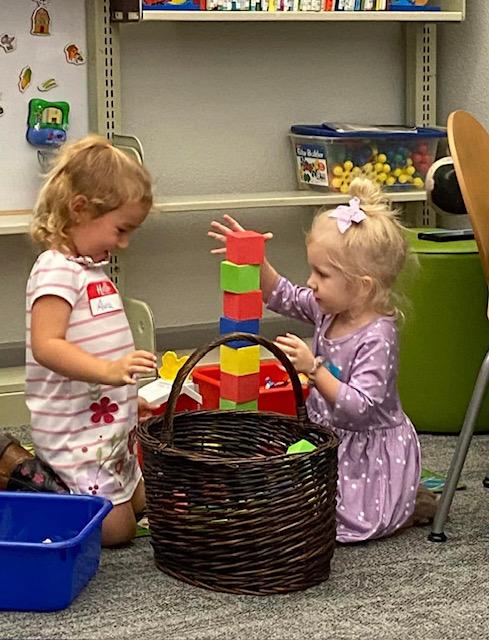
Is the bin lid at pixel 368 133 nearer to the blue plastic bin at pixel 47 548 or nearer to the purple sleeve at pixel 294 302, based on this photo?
the purple sleeve at pixel 294 302

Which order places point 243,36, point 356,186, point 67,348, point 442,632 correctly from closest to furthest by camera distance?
1. point 442,632
2. point 67,348
3. point 356,186
4. point 243,36

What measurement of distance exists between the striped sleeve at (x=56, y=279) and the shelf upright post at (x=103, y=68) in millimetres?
1066

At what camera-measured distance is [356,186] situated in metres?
2.15

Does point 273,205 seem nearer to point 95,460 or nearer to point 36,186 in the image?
point 36,186

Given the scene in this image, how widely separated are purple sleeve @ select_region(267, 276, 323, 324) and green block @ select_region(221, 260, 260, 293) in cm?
17

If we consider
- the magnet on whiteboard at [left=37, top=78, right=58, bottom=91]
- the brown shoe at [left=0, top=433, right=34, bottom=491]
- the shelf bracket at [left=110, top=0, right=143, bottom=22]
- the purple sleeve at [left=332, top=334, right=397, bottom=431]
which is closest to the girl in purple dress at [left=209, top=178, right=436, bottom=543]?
the purple sleeve at [left=332, top=334, right=397, bottom=431]

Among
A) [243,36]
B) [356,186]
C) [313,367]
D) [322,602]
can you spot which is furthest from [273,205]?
[322,602]

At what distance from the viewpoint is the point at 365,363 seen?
2.04 meters

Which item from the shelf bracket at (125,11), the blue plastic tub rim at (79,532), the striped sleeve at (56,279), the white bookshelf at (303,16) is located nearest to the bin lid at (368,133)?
the white bookshelf at (303,16)

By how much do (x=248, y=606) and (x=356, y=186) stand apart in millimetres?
785

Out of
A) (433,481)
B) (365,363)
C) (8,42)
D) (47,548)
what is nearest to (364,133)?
(8,42)

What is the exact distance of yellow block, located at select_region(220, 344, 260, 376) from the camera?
2.05 metres

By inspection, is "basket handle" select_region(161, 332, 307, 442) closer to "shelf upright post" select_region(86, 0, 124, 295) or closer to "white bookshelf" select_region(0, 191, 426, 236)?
"white bookshelf" select_region(0, 191, 426, 236)

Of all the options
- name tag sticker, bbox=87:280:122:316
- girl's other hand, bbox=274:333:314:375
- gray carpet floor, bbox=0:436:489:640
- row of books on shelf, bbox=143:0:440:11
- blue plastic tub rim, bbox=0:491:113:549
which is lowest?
gray carpet floor, bbox=0:436:489:640
